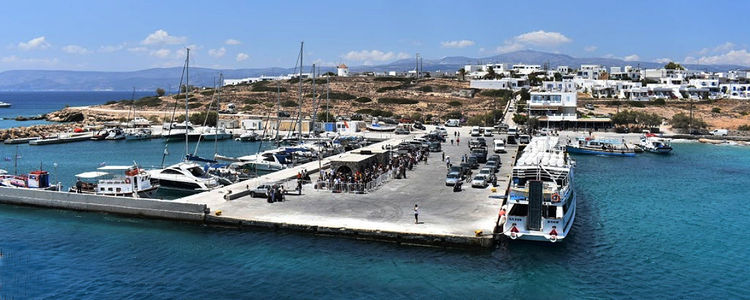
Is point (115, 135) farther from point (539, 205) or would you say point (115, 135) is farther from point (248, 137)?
point (539, 205)

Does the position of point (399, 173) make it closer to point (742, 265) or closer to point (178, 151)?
point (742, 265)

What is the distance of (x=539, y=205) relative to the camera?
3039cm

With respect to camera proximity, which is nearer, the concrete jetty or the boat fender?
the concrete jetty

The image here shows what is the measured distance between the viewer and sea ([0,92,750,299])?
79.9 feet

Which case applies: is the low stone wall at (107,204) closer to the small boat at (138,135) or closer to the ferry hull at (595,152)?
the ferry hull at (595,152)

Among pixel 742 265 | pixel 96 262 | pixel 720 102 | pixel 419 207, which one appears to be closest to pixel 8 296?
pixel 96 262

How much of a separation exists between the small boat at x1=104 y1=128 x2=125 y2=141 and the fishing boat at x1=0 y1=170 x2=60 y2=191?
48451 millimetres

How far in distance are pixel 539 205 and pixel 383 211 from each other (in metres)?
8.43

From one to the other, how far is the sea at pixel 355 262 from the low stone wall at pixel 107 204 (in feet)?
1.69

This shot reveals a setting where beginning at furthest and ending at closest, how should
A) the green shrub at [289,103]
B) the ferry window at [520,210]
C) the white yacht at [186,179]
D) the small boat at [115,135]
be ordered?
the green shrub at [289,103] < the small boat at [115,135] < the white yacht at [186,179] < the ferry window at [520,210]

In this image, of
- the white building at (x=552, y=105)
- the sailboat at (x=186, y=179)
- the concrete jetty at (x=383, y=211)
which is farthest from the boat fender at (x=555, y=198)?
the white building at (x=552, y=105)

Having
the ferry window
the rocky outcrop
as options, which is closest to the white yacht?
the ferry window

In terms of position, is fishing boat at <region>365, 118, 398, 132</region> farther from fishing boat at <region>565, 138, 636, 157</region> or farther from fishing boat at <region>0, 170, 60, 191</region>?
fishing boat at <region>0, 170, 60, 191</region>

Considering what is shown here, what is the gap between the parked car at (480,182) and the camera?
41.2 metres
